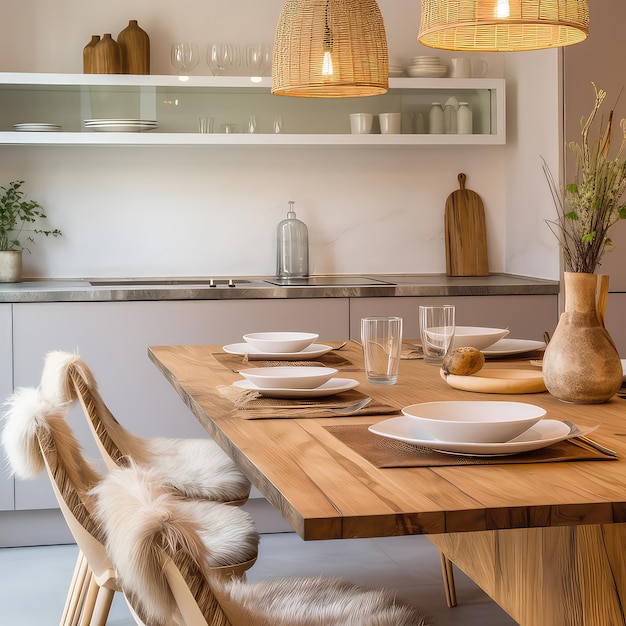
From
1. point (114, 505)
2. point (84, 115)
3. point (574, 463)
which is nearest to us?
point (114, 505)

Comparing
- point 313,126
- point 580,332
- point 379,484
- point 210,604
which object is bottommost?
point 210,604

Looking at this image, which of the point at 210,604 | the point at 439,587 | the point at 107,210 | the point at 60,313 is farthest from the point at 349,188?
the point at 210,604

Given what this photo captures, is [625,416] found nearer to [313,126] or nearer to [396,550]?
[396,550]

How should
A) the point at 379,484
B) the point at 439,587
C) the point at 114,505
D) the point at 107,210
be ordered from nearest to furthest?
the point at 114,505 → the point at 379,484 → the point at 439,587 → the point at 107,210

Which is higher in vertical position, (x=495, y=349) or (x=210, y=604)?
(x=495, y=349)

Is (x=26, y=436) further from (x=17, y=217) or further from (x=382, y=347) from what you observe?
(x=17, y=217)

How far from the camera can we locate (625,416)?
1.65m

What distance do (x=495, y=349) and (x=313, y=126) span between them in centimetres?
186

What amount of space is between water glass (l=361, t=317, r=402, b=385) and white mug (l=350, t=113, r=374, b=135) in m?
2.11

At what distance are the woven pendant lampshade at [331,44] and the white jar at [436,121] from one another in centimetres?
174

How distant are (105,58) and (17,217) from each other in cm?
77

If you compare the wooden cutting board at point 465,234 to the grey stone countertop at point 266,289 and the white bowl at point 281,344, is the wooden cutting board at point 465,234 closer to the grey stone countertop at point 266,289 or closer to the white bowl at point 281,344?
the grey stone countertop at point 266,289

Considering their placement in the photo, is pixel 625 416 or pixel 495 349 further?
pixel 495 349

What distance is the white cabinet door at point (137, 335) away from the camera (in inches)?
134
